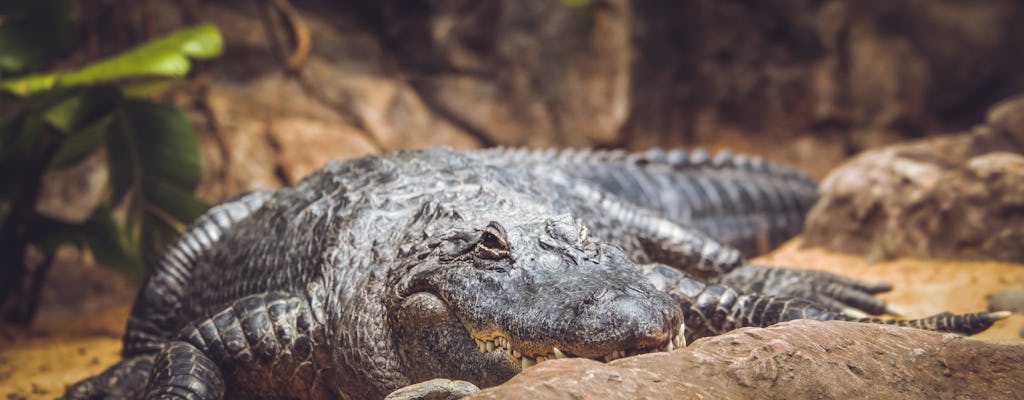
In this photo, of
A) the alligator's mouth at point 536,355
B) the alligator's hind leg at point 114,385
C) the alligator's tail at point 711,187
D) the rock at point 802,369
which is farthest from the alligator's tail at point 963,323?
the alligator's hind leg at point 114,385

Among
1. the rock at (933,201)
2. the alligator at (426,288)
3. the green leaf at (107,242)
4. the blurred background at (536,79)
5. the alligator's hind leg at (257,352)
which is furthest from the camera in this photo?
the blurred background at (536,79)

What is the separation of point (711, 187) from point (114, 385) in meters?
3.63

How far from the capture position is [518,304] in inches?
76.5

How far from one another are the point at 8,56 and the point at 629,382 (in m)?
5.06

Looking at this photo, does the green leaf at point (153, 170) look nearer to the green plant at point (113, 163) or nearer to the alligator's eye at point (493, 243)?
the green plant at point (113, 163)

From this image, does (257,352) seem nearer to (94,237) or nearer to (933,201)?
(94,237)

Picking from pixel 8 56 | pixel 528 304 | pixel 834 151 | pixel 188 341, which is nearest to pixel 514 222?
pixel 528 304

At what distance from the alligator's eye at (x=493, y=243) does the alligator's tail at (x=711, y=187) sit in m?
2.21

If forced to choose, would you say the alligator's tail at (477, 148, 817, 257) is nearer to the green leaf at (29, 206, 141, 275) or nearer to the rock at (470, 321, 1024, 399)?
the green leaf at (29, 206, 141, 275)

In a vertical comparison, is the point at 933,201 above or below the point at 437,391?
above

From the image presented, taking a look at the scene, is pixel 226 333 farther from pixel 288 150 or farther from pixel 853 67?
pixel 853 67

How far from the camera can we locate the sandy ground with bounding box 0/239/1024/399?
3391 millimetres

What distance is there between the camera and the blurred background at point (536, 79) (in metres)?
6.41

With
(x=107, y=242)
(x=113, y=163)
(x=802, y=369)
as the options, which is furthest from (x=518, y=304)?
(x=107, y=242)
